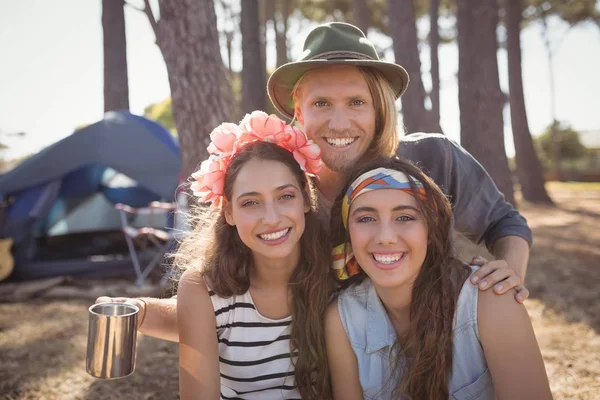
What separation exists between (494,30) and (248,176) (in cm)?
567

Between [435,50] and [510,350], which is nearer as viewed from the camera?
[510,350]

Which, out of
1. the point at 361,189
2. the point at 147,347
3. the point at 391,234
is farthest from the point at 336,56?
the point at 147,347

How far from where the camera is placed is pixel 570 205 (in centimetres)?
1348

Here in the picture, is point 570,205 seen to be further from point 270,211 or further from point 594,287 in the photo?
point 270,211

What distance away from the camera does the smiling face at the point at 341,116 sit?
233 cm

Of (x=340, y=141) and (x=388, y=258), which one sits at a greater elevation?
(x=340, y=141)

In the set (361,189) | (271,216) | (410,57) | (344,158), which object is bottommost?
(271,216)

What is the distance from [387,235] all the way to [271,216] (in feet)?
1.63

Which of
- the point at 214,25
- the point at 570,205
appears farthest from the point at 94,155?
the point at 570,205

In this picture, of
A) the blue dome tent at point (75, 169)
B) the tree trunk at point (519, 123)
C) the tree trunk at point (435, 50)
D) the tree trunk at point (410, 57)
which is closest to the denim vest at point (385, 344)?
the blue dome tent at point (75, 169)

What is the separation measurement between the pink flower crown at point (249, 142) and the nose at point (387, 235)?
1.55ft

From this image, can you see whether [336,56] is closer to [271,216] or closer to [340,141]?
[340,141]

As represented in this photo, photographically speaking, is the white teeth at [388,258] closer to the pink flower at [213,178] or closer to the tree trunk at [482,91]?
the pink flower at [213,178]

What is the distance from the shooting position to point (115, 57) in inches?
318
